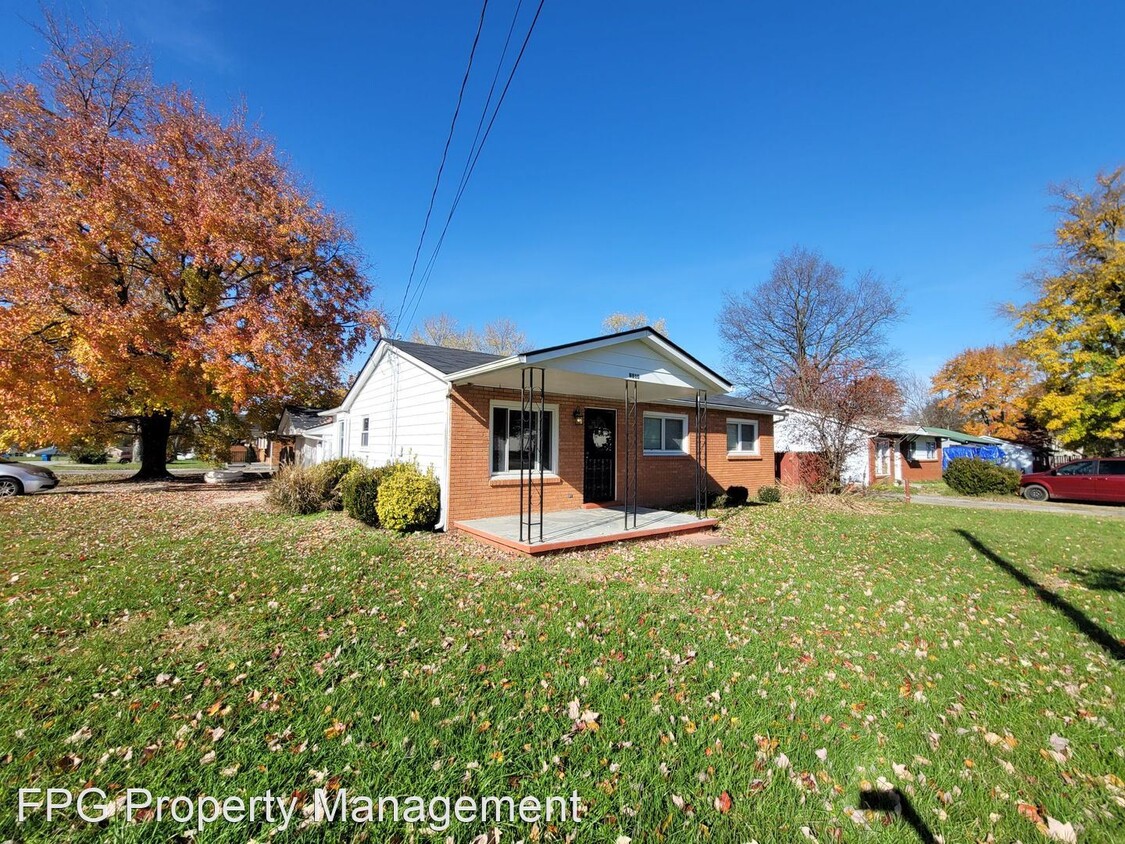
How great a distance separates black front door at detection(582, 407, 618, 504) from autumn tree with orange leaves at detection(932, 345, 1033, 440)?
A: 29973mm

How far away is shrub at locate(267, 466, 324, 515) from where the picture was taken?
11.3m

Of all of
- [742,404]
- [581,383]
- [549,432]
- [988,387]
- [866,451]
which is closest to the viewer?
[581,383]

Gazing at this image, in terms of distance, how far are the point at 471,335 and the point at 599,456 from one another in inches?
1059

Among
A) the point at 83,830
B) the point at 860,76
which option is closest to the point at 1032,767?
the point at 83,830

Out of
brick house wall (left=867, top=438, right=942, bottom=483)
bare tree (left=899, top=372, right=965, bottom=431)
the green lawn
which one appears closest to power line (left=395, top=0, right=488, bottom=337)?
the green lawn

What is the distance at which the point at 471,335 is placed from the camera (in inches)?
1410

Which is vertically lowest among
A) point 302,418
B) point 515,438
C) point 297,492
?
point 297,492

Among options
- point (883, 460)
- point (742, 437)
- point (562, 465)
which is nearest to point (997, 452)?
point (883, 460)

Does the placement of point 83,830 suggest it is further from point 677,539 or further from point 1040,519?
point 1040,519

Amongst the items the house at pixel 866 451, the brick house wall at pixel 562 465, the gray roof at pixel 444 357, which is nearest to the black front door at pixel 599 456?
the brick house wall at pixel 562 465

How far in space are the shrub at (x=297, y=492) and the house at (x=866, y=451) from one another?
51.6ft

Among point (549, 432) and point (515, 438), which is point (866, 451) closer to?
Answer: point (549, 432)

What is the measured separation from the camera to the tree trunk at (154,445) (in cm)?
1928

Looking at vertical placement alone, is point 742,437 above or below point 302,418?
below
